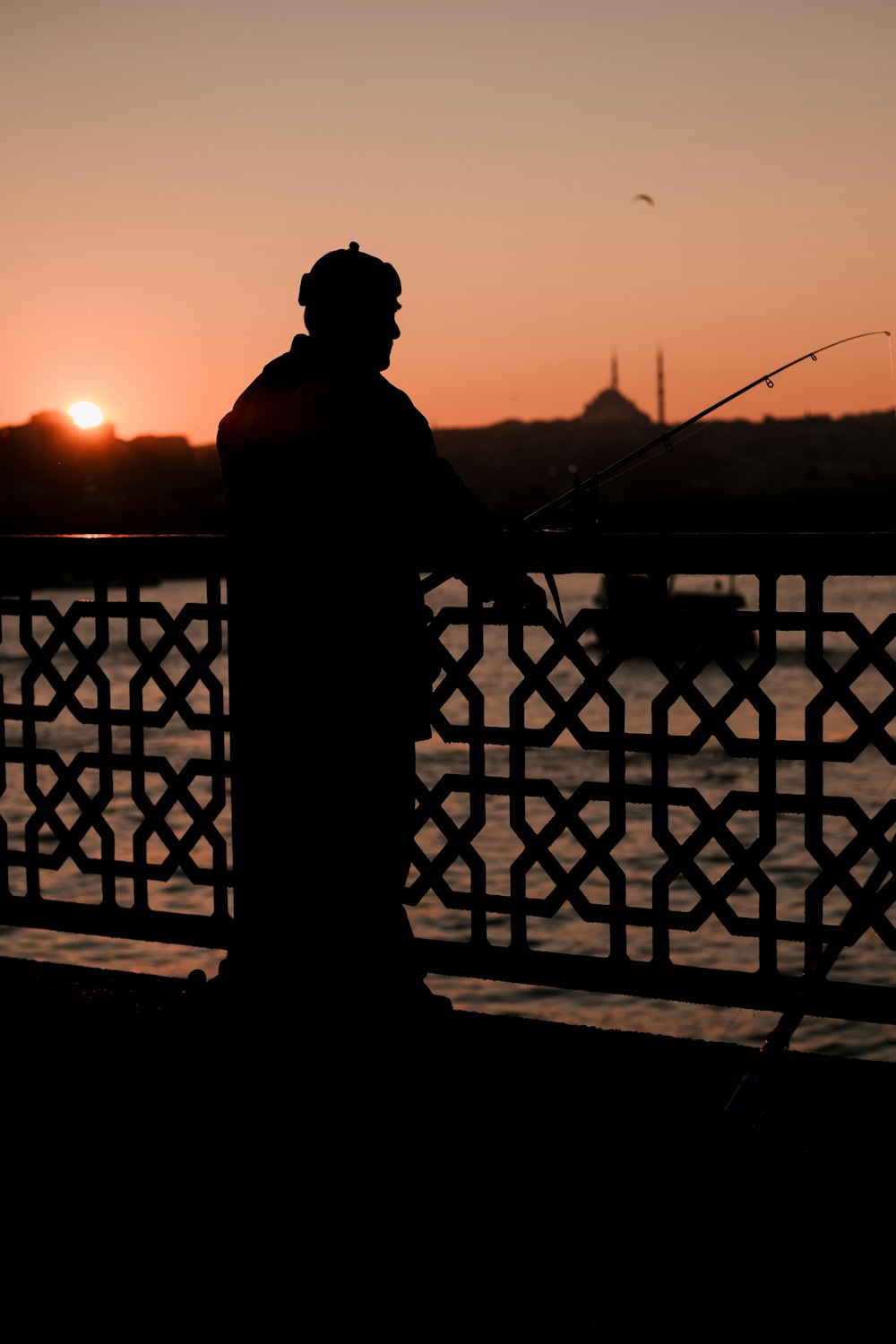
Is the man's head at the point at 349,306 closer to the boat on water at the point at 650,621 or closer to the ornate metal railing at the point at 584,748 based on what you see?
the ornate metal railing at the point at 584,748

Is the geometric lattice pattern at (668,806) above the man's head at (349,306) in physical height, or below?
below

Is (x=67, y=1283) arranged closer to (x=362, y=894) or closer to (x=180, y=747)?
(x=362, y=894)

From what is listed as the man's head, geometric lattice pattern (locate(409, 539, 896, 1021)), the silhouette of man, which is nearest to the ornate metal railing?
geometric lattice pattern (locate(409, 539, 896, 1021))

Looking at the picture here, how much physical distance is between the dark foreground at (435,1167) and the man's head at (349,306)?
4.37 feet

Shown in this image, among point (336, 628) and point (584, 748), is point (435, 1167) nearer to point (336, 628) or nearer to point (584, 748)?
point (336, 628)

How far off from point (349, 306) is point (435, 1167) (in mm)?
1780

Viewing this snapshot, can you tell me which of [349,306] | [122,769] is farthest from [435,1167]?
[349,306]

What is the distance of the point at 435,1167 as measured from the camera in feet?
10.7

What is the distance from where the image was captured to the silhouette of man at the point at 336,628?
9.99 feet

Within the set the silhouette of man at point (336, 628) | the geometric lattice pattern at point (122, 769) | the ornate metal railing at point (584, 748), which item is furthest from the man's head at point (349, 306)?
the geometric lattice pattern at point (122, 769)

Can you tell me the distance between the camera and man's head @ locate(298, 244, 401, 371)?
3104 mm

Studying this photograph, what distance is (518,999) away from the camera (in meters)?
15.1

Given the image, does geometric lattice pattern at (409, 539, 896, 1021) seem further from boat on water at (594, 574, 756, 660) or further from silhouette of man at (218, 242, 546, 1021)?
silhouette of man at (218, 242, 546, 1021)

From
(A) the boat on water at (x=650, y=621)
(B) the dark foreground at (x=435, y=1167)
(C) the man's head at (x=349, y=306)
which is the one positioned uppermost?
(C) the man's head at (x=349, y=306)
